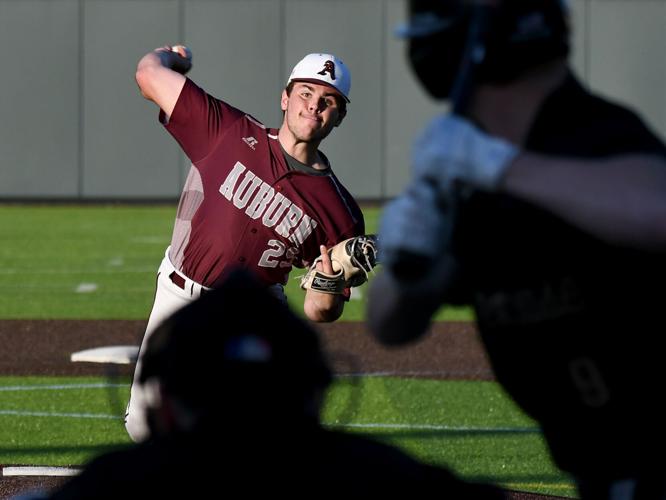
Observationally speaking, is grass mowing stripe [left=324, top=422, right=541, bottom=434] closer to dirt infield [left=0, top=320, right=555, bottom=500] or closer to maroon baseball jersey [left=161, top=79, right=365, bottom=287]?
dirt infield [left=0, top=320, right=555, bottom=500]

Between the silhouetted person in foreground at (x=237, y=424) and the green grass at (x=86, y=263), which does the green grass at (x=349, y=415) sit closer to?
the green grass at (x=86, y=263)

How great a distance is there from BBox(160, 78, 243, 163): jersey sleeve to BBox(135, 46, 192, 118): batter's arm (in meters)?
0.06

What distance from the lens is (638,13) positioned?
107 feet

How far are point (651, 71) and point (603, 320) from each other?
102 ft

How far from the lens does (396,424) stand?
9.98 metres

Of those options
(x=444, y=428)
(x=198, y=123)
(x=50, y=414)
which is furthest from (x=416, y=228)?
(x=50, y=414)

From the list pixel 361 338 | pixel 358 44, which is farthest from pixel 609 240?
pixel 358 44

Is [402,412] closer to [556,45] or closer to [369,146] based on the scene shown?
[556,45]

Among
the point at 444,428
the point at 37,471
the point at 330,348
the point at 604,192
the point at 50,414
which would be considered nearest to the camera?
the point at 604,192

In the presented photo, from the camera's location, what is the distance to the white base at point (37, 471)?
808 cm

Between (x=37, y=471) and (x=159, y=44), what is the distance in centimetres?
2531

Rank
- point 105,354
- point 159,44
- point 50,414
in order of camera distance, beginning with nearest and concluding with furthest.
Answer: point 50,414, point 105,354, point 159,44

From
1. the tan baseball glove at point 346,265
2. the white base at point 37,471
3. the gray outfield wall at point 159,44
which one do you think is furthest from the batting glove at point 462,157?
the gray outfield wall at point 159,44

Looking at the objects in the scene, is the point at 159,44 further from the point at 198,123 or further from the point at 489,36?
the point at 489,36
